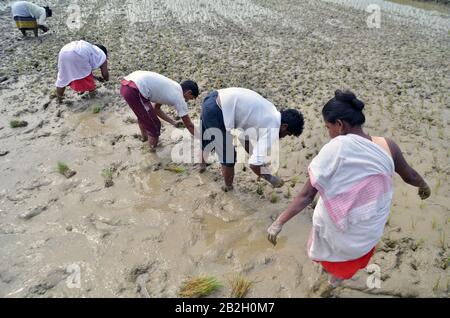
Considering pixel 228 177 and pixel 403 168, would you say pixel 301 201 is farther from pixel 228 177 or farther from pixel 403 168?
pixel 228 177


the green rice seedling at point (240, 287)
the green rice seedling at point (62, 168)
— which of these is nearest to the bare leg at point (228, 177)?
the green rice seedling at point (240, 287)

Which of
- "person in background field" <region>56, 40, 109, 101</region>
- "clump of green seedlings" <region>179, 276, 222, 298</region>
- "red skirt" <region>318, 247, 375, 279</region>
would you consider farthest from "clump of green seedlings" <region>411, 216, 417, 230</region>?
"person in background field" <region>56, 40, 109, 101</region>

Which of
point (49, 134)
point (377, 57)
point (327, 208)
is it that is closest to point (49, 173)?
point (49, 134)

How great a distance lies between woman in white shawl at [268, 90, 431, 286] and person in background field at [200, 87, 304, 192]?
845 mm

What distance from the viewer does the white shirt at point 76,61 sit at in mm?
5145

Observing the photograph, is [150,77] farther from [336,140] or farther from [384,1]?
[384,1]

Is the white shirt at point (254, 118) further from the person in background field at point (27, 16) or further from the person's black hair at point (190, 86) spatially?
the person in background field at point (27, 16)

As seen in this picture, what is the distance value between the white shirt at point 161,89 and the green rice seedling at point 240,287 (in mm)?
1876

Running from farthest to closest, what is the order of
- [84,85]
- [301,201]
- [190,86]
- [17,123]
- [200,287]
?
[84,85] < [17,123] < [190,86] < [200,287] < [301,201]

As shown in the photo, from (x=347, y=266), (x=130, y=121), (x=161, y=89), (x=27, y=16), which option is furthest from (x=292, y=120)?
(x=27, y=16)

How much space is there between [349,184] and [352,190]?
0.04 m

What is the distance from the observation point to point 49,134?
4668mm

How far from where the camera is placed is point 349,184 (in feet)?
6.31

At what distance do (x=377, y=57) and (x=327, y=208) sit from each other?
6705 mm
